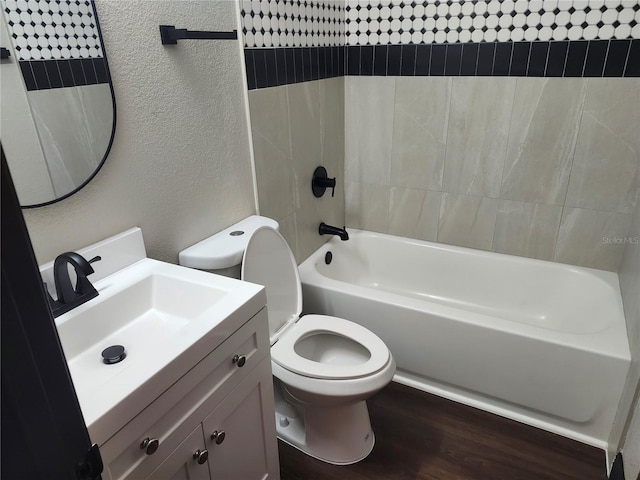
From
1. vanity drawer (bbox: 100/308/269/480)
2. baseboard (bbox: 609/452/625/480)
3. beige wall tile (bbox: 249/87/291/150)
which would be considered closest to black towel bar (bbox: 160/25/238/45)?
beige wall tile (bbox: 249/87/291/150)

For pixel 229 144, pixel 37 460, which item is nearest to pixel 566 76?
pixel 229 144

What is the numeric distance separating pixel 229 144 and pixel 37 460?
1.34 metres

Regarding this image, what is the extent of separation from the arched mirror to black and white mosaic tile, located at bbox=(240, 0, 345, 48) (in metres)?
0.64

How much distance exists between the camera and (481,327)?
179 cm

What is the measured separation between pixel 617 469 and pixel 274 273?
1376 millimetres

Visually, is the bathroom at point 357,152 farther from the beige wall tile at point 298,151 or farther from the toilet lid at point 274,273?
the toilet lid at point 274,273

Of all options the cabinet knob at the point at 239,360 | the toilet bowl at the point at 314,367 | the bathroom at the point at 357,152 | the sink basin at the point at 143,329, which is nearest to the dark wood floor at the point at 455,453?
the toilet bowl at the point at 314,367

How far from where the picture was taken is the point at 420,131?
2332mm

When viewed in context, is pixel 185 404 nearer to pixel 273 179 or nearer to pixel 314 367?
pixel 314 367

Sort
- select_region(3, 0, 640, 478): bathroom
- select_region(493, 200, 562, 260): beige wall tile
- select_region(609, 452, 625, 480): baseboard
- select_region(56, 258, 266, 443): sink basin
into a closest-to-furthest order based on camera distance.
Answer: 1. select_region(56, 258, 266, 443): sink basin
2. select_region(3, 0, 640, 478): bathroom
3. select_region(609, 452, 625, 480): baseboard
4. select_region(493, 200, 562, 260): beige wall tile

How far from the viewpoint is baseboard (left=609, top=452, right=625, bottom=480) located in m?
1.44

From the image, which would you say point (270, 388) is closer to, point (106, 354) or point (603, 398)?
point (106, 354)

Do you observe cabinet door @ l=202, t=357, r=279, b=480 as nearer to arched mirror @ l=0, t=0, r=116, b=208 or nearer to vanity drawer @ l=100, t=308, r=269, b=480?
vanity drawer @ l=100, t=308, r=269, b=480

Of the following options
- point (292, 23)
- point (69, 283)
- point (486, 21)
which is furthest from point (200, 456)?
point (486, 21)
